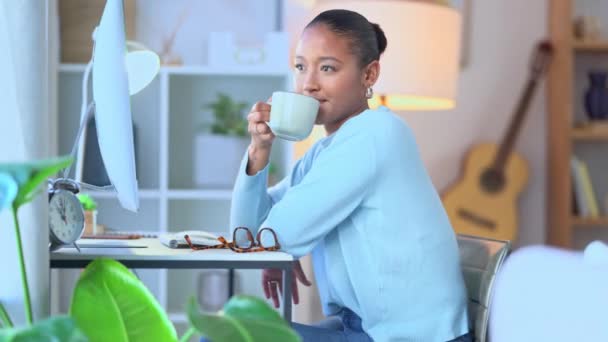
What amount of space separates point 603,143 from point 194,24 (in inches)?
84.3

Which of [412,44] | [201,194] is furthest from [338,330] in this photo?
[201,194]

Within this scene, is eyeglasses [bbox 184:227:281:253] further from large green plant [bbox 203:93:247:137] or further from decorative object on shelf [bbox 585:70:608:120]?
decorative object on shelf [bbox 585:70:608:120]

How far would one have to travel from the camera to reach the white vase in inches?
133

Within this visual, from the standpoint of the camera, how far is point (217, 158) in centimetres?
340

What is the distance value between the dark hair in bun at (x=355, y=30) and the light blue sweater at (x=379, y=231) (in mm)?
173

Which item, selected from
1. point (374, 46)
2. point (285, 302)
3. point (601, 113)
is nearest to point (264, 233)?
point (285, 302)

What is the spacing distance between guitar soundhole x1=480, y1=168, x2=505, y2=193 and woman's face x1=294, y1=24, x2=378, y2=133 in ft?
8.33

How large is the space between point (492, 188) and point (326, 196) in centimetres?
277

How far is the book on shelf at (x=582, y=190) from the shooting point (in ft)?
13.5

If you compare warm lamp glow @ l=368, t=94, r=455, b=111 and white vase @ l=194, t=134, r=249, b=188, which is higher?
warm lamp glow @ l=368, t=94, r=455, b=111

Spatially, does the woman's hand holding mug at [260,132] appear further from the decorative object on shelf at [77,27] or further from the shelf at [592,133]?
the shelf at [592,133]

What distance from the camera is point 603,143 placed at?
14.6 feet

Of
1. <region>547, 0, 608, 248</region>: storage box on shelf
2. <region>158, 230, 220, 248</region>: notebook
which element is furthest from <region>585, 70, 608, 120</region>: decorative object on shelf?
<region>158, 230, 220, 248</region>: notebook

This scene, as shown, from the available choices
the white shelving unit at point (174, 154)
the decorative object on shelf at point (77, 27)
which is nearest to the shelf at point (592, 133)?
the white shelving unit at point (174, 154)
